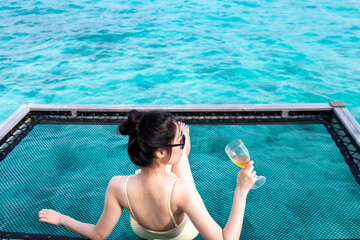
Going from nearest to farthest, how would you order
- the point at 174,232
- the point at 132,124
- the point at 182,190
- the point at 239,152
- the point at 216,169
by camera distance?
1. the point at 132,124
2. the point at 182,190
3. the point at 239,152
4. the point at 174,232
5. the point at 216,169

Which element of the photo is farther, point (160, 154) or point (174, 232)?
point (174, 232)

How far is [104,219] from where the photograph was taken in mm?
1896

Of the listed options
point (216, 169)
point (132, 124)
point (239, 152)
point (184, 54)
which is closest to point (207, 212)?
point (239, 152)

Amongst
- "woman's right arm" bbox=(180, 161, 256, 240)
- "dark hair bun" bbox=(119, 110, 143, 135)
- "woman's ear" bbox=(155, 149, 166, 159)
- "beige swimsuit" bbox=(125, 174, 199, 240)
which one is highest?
"dark hair bun" bbox=(119, 110, 143, 135)

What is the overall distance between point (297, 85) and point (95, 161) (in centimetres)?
491

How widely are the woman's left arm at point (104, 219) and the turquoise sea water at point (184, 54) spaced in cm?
440

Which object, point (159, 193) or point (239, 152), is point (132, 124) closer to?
point (159, 193)

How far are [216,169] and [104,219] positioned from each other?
155 cm

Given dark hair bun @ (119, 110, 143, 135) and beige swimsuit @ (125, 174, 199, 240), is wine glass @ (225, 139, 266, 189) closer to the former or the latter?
beige swimsuit @ (125, 174, 199, 240)

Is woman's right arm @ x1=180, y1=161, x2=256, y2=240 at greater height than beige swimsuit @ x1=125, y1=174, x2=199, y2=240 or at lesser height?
greater

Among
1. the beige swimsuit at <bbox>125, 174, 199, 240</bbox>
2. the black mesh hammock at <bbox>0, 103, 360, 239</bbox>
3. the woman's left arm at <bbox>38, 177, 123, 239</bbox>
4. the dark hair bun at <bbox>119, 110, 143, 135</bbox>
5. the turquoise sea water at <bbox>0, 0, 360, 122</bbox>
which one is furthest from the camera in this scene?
the turquoise sea water at <bbox>0, 0, 360, 122</bbox>

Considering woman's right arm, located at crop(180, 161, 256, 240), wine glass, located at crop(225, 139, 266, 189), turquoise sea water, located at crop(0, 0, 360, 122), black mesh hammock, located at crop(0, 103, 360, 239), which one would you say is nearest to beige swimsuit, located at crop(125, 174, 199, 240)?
woman's right arm, located at crop(180, 161, 256, 240)

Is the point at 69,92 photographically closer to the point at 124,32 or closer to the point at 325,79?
the point at 124,32

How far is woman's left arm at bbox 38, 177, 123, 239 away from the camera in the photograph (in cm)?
179
